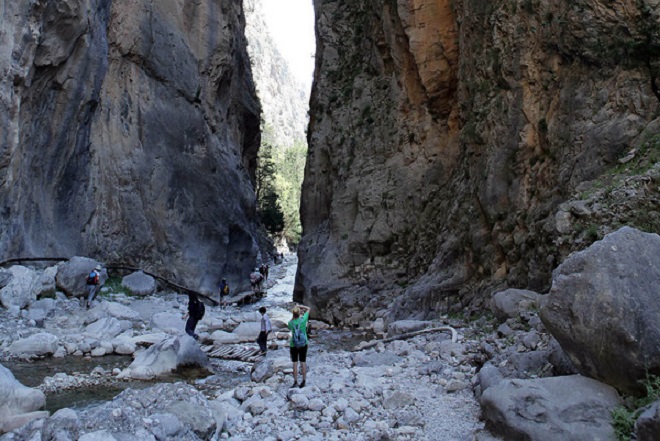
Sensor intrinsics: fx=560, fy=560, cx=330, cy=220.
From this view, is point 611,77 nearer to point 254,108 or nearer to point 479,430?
Result: point 479,430

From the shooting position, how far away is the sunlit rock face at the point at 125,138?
18.3 meters

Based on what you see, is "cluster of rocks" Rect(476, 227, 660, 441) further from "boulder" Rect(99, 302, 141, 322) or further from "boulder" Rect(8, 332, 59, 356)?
"boulder" Rect(99, 302, 141, 322)

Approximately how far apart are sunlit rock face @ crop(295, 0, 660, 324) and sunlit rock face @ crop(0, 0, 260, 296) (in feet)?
17.8

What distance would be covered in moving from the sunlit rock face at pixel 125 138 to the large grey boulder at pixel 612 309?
15.9m

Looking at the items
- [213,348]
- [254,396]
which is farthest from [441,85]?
[254,396]

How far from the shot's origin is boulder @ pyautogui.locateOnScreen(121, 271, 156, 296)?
23047 mm

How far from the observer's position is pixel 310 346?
15469 millimetres

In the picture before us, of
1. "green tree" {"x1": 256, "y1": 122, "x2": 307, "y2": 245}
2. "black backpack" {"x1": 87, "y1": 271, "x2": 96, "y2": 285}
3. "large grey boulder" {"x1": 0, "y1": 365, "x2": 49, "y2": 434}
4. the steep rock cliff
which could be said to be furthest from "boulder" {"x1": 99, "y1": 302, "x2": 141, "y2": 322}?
the steep rock cliff

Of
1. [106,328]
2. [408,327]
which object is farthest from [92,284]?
[408,327]

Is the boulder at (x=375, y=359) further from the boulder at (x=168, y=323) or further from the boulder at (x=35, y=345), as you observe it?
the boulder at (x=168, y=323)

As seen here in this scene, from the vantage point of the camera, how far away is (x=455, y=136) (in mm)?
21031

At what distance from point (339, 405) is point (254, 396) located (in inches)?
59.4

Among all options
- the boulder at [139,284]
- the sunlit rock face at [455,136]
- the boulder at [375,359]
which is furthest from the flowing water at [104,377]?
the boulder at [139,284]

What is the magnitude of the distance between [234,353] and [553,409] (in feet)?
31.4
